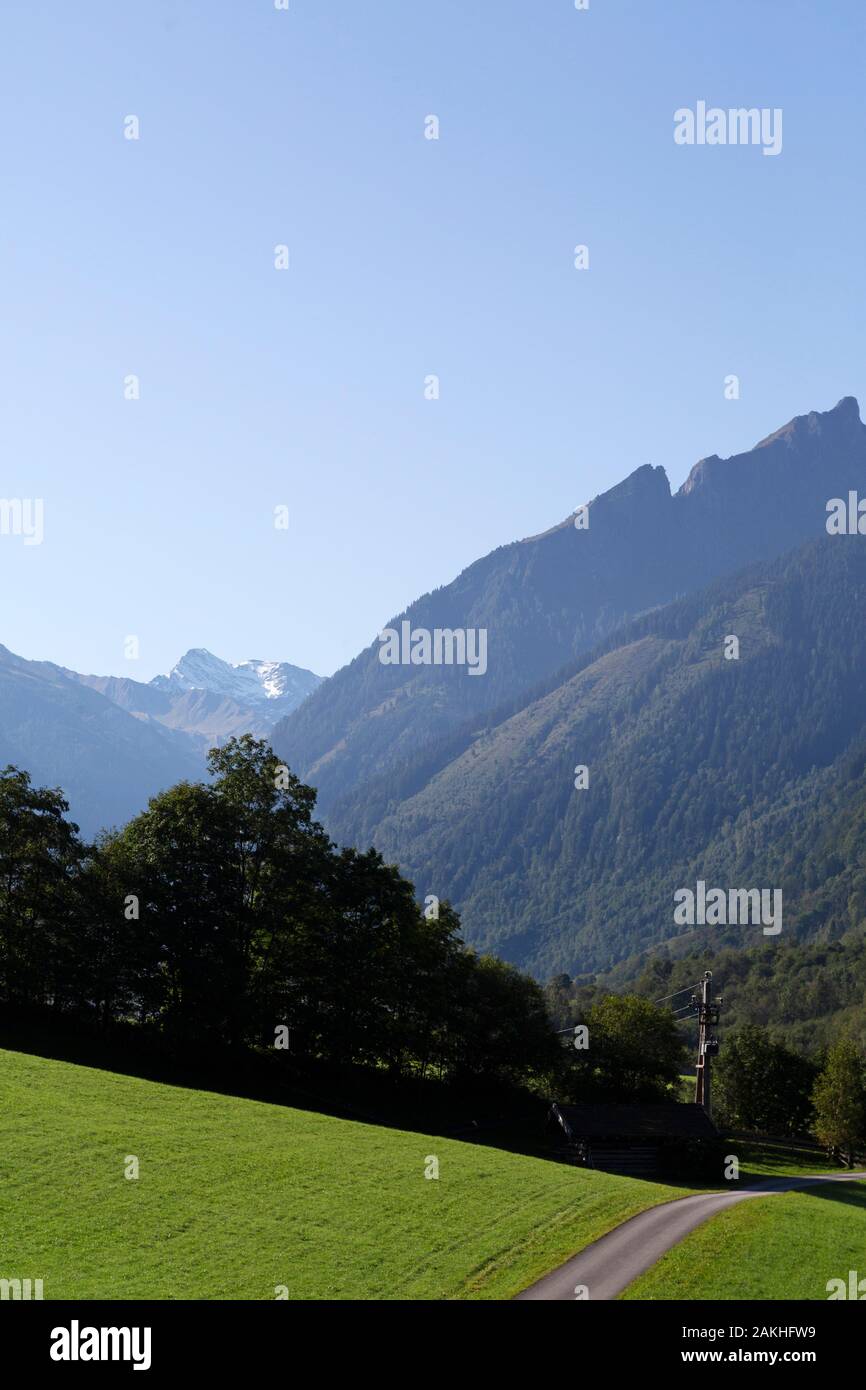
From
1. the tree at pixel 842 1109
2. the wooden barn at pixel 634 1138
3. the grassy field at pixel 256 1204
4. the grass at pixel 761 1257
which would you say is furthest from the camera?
the tree at pixel 842 1109

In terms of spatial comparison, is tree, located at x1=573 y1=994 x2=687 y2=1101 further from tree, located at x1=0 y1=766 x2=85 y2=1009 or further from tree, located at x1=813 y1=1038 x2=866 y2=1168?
tree, located at x1=0 y1=766 x2=85 y2=1009

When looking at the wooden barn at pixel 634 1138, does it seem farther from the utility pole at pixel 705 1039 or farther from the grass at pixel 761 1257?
the grass at pixel 761 1257

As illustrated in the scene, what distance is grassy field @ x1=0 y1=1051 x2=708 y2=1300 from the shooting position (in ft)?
111

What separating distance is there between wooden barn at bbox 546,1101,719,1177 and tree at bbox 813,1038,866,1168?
82.5 ft

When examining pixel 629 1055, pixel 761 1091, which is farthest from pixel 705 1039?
pixel 761 1091

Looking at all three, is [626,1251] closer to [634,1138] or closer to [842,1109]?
[634,1138]

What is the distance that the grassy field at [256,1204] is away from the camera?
111ft

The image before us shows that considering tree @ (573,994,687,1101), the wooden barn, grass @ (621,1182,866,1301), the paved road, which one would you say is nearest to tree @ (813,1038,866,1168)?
tree @ (573,994,687,1101)

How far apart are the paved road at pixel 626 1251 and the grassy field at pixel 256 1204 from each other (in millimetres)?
727

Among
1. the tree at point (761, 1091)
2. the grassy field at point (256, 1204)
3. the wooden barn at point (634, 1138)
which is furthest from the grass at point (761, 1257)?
the tree at point (761, 1091)

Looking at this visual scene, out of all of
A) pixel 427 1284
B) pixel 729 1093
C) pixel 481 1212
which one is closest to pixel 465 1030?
pixel 729 1093

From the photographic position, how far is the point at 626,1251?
40250 mm

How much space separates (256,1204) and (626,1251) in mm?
12165
